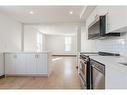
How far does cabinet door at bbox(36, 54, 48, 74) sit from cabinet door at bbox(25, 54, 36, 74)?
0.49 ft

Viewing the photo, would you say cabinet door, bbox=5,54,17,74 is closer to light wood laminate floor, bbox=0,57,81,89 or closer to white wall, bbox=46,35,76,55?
light wood laminate floor, bbox=0,57,81,89

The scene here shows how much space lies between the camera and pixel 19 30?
7.11 metres

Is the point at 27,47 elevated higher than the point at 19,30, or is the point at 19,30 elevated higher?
the point at 19,30

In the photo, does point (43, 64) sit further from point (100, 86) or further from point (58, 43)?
point (58, 43)

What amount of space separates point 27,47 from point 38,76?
415 centimetres

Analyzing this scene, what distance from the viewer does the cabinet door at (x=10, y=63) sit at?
5.36m

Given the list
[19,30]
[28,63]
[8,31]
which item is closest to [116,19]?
[28,63]

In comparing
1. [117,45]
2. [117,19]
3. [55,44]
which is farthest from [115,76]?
[55,44]

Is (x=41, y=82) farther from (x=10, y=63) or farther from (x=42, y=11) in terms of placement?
(x=42, y=11)

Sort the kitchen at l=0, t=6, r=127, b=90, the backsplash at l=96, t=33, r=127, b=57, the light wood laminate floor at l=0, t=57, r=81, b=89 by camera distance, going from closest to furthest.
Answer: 1. the kitchen at l=0, t=6, r=127, b=90
2. the backsplash at l=96, t=33, r=127, b=57
3. the light wood laminate floor at l=0, t=57, r=81, b=89

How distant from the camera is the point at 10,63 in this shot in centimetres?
→ 539

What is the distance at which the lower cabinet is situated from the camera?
5250 millimetres

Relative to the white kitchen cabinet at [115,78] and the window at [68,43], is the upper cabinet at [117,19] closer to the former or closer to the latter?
the white kitchen cabinet at [115,78]

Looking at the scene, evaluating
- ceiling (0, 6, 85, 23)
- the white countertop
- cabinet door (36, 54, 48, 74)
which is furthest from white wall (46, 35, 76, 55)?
the white countertop
